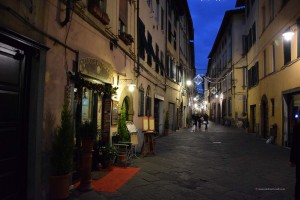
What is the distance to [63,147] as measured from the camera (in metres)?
6.07

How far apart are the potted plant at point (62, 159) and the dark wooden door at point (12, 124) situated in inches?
24.1

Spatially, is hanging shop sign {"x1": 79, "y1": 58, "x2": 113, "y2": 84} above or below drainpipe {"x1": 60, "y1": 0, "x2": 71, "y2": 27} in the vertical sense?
below

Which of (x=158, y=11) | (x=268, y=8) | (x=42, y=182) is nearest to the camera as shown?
(x=42, y=182)

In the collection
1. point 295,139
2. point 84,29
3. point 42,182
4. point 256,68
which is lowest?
point 42,182

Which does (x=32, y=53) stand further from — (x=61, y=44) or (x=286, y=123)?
(x=286, y=123)

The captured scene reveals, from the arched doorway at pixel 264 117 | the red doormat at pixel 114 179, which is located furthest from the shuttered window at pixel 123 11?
the arched doorway at pixel 264 117

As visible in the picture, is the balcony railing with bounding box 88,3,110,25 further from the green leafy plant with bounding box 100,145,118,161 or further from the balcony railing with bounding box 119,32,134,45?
the green leafy plant with bounding box 100,145,118,161

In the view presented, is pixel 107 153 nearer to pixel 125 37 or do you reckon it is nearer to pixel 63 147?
pixel 63 147

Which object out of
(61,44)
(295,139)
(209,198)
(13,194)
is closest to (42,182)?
(13,194)

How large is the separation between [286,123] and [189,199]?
10857 mm

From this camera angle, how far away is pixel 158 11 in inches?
798

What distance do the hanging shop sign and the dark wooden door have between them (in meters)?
2.20

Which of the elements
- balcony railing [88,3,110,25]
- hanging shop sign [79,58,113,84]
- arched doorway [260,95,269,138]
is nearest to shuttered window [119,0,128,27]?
balcony railing [88,3,110,25]

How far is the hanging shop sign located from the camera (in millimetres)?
7641
